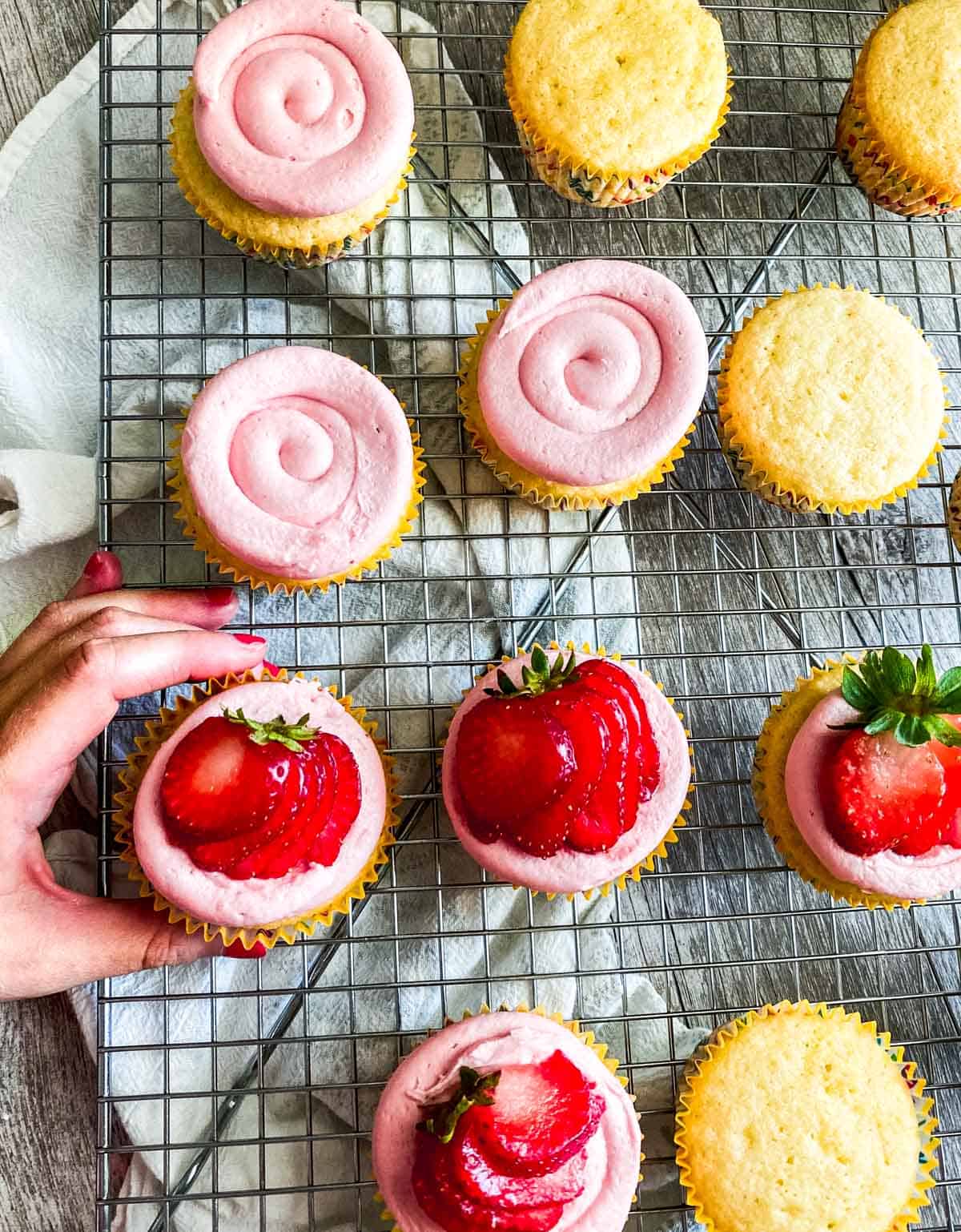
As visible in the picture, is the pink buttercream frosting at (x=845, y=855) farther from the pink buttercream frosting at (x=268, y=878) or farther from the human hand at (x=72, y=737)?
the human hand at (x=72, y=737)

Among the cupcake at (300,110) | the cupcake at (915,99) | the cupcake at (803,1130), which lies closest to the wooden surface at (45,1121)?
the cupcake at (803,1130)

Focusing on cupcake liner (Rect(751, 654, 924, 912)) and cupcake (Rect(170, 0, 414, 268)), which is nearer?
cupcake (Rect(170, 0, 414, 268))

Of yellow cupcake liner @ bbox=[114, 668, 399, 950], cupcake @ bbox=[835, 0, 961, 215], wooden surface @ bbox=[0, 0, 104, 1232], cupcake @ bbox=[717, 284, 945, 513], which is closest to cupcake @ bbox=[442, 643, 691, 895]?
yellow cupcake liner @ bbox=[114, 668, 399, 950]

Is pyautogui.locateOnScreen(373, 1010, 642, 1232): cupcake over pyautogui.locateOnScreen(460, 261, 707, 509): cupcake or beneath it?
beneath

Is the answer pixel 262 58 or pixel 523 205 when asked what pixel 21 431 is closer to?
pixel 262 58

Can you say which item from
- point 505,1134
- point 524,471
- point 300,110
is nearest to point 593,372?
point 524,471

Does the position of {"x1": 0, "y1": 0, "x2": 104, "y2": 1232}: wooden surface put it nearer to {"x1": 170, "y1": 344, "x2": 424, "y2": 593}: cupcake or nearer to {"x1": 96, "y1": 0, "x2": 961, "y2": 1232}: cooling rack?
{"x1": 96, "y1": 0, "x2": 961, "y2": 1232}: cooling rack
